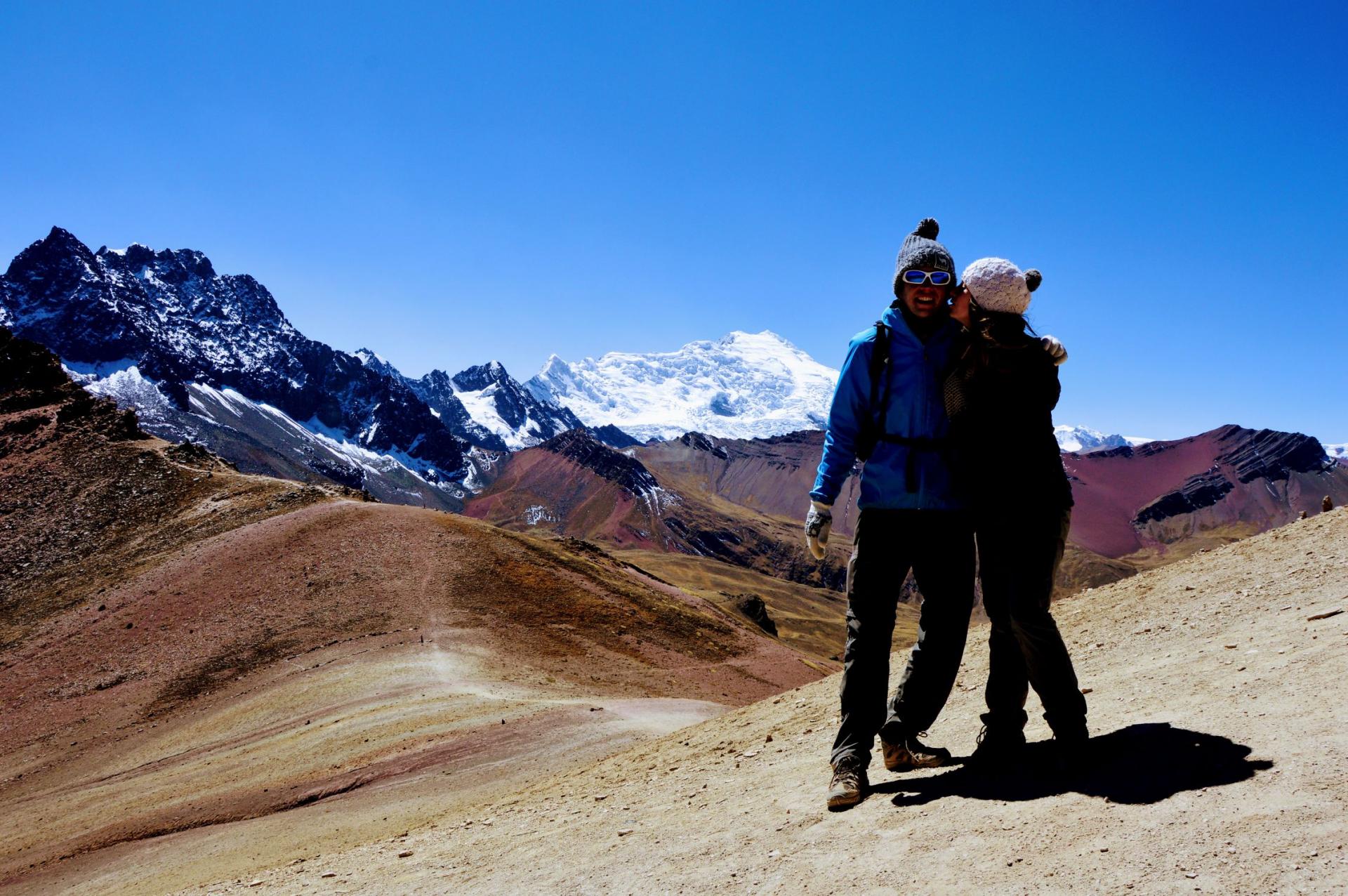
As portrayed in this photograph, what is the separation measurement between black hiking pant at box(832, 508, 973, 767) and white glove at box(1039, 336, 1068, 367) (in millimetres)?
1139

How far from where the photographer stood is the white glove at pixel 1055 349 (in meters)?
5.30

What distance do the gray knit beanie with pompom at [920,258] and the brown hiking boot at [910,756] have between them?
313 cm

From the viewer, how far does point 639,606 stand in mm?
28562

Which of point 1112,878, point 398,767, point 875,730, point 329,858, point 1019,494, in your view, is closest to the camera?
point 1112,878

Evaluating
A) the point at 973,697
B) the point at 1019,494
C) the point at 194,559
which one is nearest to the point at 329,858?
the point at 973,697

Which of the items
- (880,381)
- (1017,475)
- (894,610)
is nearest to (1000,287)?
Result: (880,381)

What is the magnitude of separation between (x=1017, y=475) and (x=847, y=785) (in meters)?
2.23

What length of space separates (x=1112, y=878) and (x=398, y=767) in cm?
1207

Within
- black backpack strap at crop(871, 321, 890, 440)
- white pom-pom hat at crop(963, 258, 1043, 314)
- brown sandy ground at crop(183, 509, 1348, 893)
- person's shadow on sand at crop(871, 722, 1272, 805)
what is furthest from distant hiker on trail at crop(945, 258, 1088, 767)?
brown sandy ground at crop(183, 509, 1348, 893)

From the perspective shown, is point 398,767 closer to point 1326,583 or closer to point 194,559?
point 1326,583

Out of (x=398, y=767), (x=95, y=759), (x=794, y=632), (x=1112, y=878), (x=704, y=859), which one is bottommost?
(x=794, y=632)

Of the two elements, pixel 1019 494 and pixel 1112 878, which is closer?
pixel 1112 878

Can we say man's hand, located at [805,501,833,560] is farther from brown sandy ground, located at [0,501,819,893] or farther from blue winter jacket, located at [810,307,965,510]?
brown sandy ground, located at [0,501,819,893]

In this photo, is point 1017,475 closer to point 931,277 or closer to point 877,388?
point 877,388
